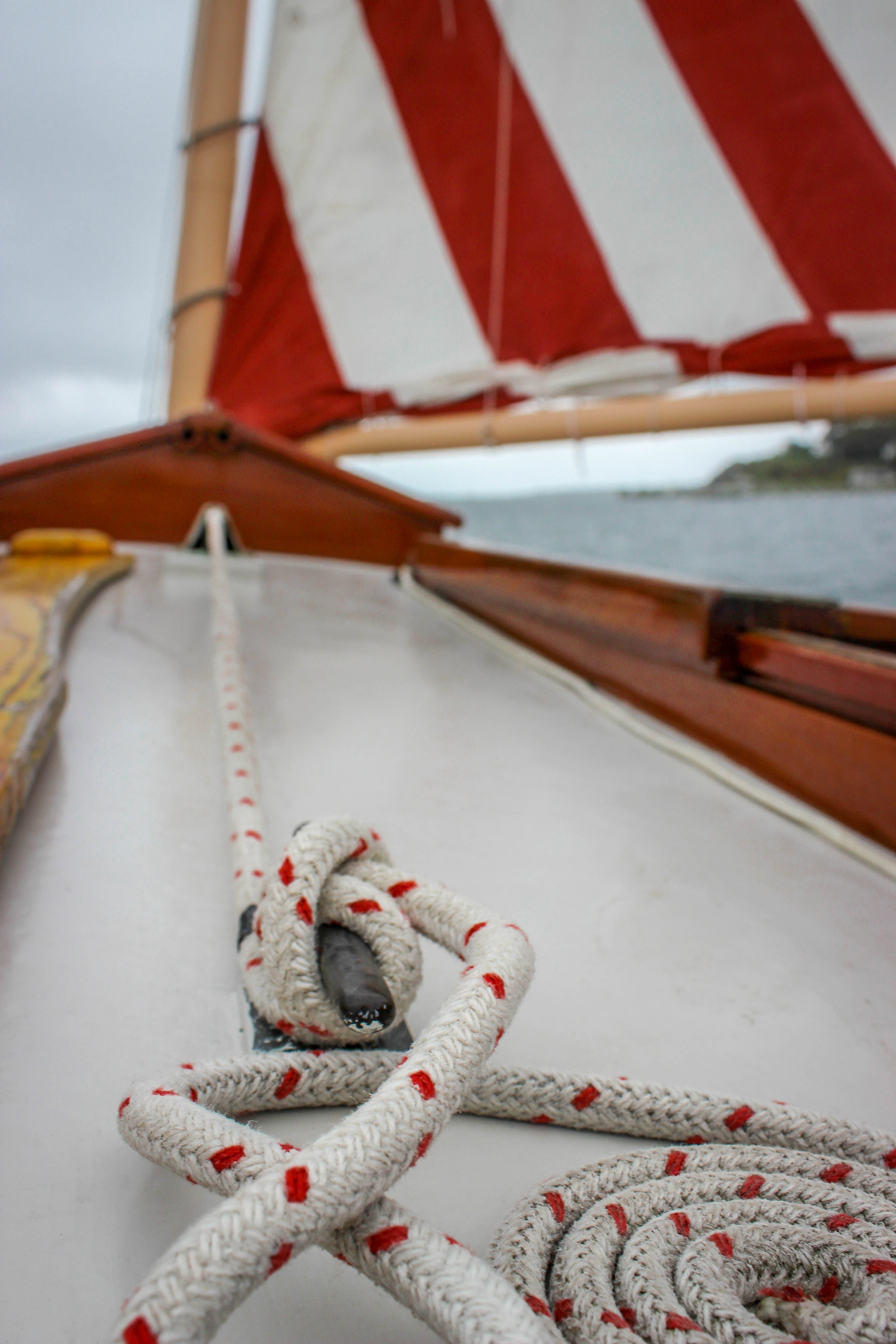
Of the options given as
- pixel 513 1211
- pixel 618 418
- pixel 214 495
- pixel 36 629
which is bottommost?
pixel 513 1211

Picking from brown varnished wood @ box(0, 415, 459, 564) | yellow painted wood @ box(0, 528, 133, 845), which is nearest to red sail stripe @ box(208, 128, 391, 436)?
brown varnished wood @ box(0, 415, 459, 564)

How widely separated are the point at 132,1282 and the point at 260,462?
1938 millimetres

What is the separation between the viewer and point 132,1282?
0.28m

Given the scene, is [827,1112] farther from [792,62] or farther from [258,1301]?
[792,62]

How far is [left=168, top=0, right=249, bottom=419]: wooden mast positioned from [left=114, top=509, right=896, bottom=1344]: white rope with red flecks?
2484 millimetres

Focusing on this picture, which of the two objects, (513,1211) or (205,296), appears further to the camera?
(205,296)

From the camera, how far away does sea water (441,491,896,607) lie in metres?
5.54

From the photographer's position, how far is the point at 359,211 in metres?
2.39

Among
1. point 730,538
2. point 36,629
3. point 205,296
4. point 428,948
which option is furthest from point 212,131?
point 730,538

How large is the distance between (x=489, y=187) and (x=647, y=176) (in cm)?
Answer: 42

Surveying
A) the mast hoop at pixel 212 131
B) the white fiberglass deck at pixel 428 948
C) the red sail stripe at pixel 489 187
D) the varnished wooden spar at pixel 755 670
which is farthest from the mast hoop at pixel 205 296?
the white fiberglass deck at pixel 428 948

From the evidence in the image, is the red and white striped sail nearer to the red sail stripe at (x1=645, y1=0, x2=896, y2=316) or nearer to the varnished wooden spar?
the red sail stripe at (x1=645, y1=0, x2=896, y2=316)

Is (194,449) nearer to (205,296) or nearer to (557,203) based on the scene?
(205,296)

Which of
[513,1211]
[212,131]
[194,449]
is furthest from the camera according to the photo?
[212,131]
